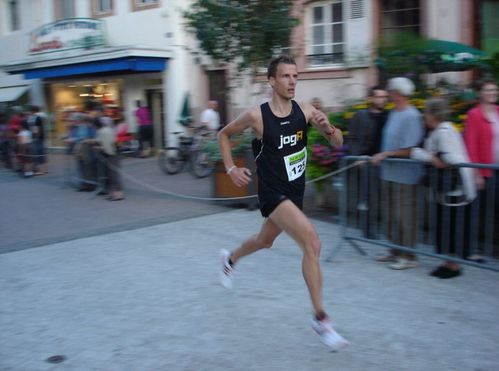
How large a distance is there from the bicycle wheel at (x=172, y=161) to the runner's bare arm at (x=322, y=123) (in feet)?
30.2

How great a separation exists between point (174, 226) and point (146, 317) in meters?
3.32

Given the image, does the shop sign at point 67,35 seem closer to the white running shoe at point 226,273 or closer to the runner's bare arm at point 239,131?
the white running shoe at point 226,273

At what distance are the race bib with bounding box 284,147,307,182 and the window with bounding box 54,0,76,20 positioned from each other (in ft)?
61.7

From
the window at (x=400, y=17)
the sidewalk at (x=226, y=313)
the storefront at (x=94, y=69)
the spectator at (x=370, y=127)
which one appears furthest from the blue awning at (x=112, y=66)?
the spectator at (x=370, y=127)

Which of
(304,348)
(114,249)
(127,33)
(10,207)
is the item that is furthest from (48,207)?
(127,33)

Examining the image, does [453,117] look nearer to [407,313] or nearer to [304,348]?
[407,313]

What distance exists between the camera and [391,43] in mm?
9648

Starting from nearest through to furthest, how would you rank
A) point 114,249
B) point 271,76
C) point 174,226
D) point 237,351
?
point 237,351 < point 271,76 < point 114,249 < point 174,226

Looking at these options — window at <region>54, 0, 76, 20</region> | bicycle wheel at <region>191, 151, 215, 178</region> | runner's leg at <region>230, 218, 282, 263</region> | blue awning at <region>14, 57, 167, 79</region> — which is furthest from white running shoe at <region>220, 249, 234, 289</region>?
window at <region>54, 0, 76, 20</region>

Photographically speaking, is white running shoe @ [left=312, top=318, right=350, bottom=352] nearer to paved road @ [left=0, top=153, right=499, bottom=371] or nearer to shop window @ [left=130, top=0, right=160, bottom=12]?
paved road @ [left=0, top=153, right=499, bottom=371]

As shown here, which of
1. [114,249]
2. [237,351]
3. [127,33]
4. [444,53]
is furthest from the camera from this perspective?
[127,33]

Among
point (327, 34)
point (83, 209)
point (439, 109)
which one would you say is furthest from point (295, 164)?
point (327, 34)

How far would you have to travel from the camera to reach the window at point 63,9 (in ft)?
68.4

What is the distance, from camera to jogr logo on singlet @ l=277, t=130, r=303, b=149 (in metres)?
4.11
